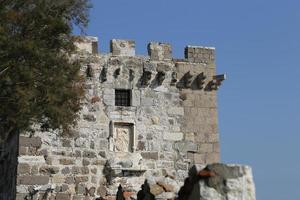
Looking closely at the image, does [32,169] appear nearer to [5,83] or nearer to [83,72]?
[83,72]

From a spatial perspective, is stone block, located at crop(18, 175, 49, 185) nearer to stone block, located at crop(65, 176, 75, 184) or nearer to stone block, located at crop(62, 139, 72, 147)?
stone block, located at crop(65, 176, 75, 184)

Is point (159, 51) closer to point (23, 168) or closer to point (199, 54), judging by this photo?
point (199, 54)

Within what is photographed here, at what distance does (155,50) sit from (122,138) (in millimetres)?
2657

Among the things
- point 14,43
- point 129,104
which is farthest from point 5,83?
point 129,104

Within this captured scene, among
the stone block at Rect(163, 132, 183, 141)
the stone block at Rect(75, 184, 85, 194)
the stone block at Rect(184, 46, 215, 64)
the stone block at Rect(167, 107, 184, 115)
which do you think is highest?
the stone block at Rect(184, 46, 215, 64)

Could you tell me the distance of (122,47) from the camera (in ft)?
49.2

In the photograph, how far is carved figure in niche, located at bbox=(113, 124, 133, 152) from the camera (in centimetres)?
1443

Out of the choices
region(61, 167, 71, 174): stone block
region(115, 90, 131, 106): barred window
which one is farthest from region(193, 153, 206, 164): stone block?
region(61, 167, 71, 174): stone block

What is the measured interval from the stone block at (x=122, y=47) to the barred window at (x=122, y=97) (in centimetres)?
103

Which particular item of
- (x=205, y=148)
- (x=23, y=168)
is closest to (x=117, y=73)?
(x=205, y=148)

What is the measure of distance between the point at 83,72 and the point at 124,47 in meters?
1.33

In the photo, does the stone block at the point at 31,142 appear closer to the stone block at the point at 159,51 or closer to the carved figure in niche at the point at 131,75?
the carved figure in niche at the point at 131,75

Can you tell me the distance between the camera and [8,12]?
10.3 metres

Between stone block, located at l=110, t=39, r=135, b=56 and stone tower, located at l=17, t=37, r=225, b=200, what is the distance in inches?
1.1
